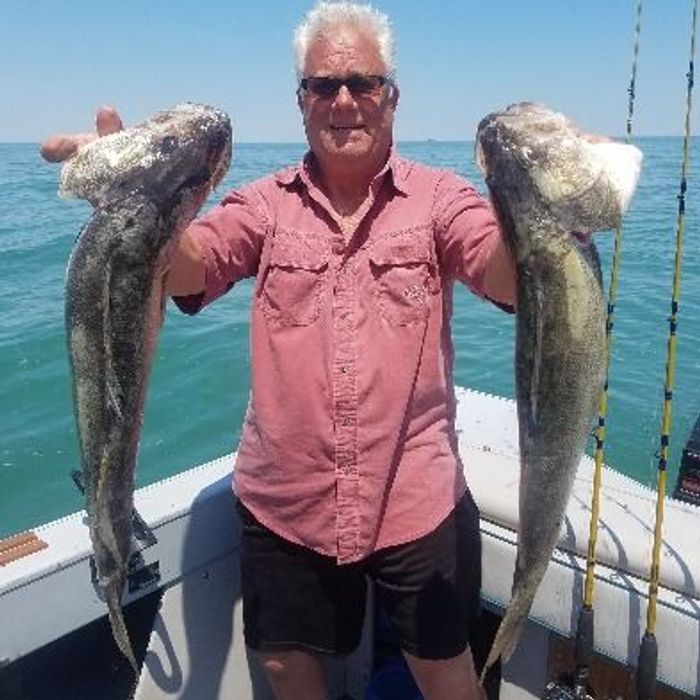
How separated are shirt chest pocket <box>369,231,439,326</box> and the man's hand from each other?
103cm

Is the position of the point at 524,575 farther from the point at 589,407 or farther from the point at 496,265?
the point at 496,265

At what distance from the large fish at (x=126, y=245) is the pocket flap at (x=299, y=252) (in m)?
0.67

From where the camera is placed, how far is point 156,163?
82.0 inches

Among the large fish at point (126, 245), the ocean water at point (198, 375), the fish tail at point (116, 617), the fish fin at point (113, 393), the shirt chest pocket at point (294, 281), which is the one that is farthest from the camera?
the ocean water at point (198, 375)

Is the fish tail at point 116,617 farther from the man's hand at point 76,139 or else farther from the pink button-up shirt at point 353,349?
the man's hand at point 76,139

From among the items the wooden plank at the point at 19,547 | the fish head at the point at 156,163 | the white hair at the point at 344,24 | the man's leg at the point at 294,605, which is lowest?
the man's leg at the point at 294,605

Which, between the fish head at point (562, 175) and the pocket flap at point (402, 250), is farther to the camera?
the pocket flap at point (402, 250)

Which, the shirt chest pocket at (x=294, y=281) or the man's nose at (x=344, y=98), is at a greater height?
the man's nose at (x=344, y=98)

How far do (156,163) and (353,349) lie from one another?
39.4 inches

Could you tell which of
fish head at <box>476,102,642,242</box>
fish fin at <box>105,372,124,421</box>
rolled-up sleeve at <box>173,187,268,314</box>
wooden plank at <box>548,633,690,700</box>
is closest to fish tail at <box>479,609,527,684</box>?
wooden plank at <box>548,633,690,700</box>

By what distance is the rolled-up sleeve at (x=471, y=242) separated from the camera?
240 cm

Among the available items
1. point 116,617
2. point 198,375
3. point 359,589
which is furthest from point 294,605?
point 198,375

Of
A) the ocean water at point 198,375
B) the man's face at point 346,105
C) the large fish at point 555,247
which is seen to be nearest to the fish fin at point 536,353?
the large fish at point 555,247

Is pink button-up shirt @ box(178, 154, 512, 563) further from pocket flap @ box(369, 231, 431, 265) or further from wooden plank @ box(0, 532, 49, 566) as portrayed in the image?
wooden plank @ box(0, 532, 49, 566)
